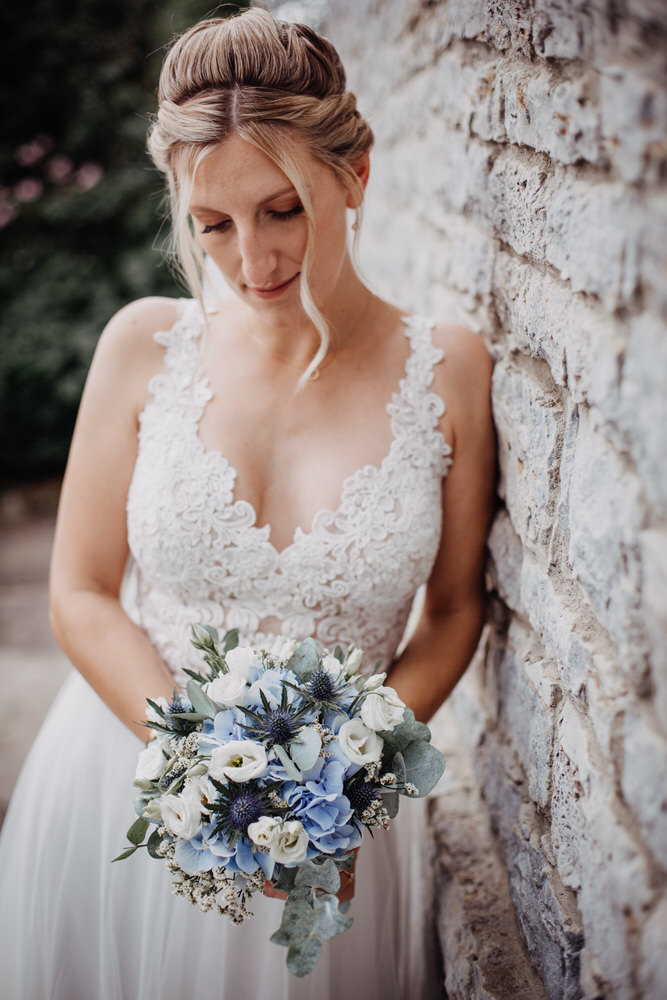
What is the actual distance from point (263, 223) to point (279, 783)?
1.04m

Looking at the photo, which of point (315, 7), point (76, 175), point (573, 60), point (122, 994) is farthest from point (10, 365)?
point (573, 60)

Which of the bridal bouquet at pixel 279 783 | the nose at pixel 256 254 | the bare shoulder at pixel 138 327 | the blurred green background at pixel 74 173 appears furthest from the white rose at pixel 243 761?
the blurred green background at pixel 74 173

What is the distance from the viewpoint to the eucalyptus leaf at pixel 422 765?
1300 millimetres

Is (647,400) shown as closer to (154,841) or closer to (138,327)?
(154,841)

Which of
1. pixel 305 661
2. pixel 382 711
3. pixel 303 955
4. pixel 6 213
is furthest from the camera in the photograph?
pixel 6 213

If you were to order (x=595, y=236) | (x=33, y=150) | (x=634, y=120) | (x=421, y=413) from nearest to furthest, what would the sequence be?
1. (x=634, y=120)
2. (x=595, y=236)
3. (x=421, y=413)
4. (x=33, y=150)

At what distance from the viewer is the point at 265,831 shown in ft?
3.79

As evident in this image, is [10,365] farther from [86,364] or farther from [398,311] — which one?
[398,311]

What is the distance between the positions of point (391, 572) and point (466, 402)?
0.42 metres

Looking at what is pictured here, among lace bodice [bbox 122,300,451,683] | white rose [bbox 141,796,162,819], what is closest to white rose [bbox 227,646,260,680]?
white rose [bbox 141,796,162,819]

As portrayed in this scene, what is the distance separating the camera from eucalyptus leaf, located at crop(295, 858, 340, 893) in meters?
1.19

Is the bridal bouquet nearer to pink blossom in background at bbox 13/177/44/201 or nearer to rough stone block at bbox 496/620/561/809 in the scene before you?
rough stone block at bbox 496/620/561/809

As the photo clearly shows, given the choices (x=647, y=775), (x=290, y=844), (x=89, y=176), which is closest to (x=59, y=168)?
(x=89, y=176)

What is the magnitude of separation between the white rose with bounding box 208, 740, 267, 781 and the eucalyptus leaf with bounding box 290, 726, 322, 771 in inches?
2.0
